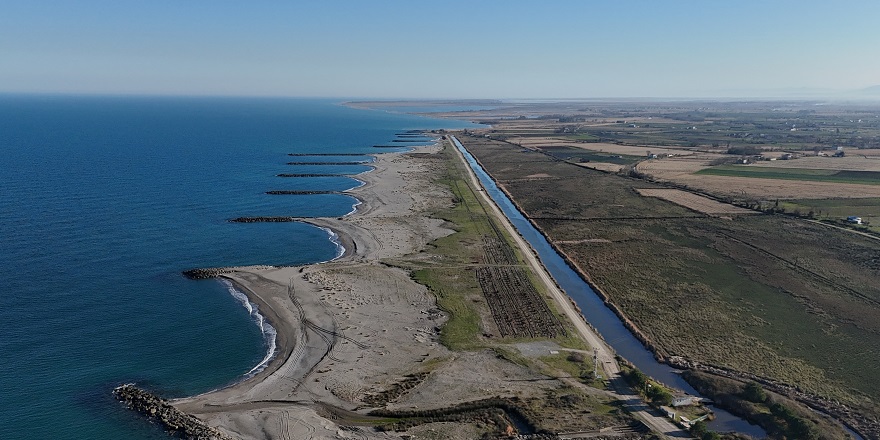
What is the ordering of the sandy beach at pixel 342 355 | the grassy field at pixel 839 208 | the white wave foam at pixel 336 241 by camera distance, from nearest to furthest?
the sandy beach at pixel 342 355 → the white wave foam at pixel 336 241 → the grassy field at pixel 839 208

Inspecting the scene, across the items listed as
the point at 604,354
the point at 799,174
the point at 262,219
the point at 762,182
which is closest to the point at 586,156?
the point at 762,182

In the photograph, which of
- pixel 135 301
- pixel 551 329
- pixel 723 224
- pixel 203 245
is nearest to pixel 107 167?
pixel 203 245

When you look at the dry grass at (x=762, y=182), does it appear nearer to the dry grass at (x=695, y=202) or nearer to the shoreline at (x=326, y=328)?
the dry grass at (x=695, y=202)

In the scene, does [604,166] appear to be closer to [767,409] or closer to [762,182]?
[762,182]

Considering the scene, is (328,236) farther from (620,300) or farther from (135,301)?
(620,300)

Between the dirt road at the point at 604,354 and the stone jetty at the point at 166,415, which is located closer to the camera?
the stone jetty at the point at 166,415

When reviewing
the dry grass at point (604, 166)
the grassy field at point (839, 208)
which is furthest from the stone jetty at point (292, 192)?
the grassy field at point (839, 208)

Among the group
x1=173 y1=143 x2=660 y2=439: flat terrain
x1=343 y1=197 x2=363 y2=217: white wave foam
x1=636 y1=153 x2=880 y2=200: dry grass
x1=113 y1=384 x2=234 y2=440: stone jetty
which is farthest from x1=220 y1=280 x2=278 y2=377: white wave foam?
x1=636 y1=153 x2=880 y2=200: dry grass
